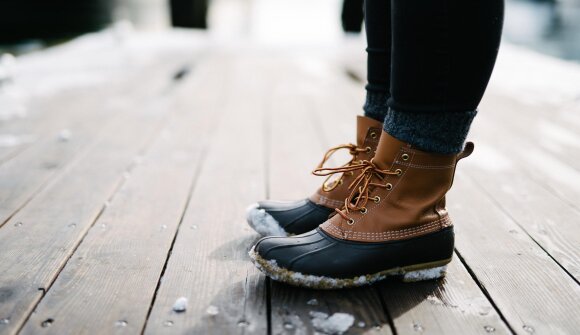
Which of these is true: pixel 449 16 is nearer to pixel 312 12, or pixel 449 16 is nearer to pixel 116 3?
pixel 312 12

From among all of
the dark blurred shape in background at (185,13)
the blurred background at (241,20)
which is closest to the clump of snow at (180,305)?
the blurred background at (241,20)

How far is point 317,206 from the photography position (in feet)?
3.47

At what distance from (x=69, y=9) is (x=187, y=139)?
35.2ft

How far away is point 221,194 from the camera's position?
135cm

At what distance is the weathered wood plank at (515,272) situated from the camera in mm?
839

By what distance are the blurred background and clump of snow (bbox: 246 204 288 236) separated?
332cm

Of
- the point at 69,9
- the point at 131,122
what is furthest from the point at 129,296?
the point at 69,9

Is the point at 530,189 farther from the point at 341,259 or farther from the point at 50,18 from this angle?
the point at 50,18

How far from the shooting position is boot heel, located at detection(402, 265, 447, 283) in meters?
0.92

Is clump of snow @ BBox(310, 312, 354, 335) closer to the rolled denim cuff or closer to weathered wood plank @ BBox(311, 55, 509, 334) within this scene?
weathered wood plank @ BBox(311, 55, 509, 334)

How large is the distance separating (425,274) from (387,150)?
0.23 metres

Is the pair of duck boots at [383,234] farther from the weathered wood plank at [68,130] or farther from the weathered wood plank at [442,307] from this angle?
the weathered wood plank at [68,130]

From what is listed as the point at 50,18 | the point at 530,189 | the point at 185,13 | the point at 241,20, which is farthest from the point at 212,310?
the point at 50,18

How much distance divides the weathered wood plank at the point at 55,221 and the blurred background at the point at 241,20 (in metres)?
2.63
